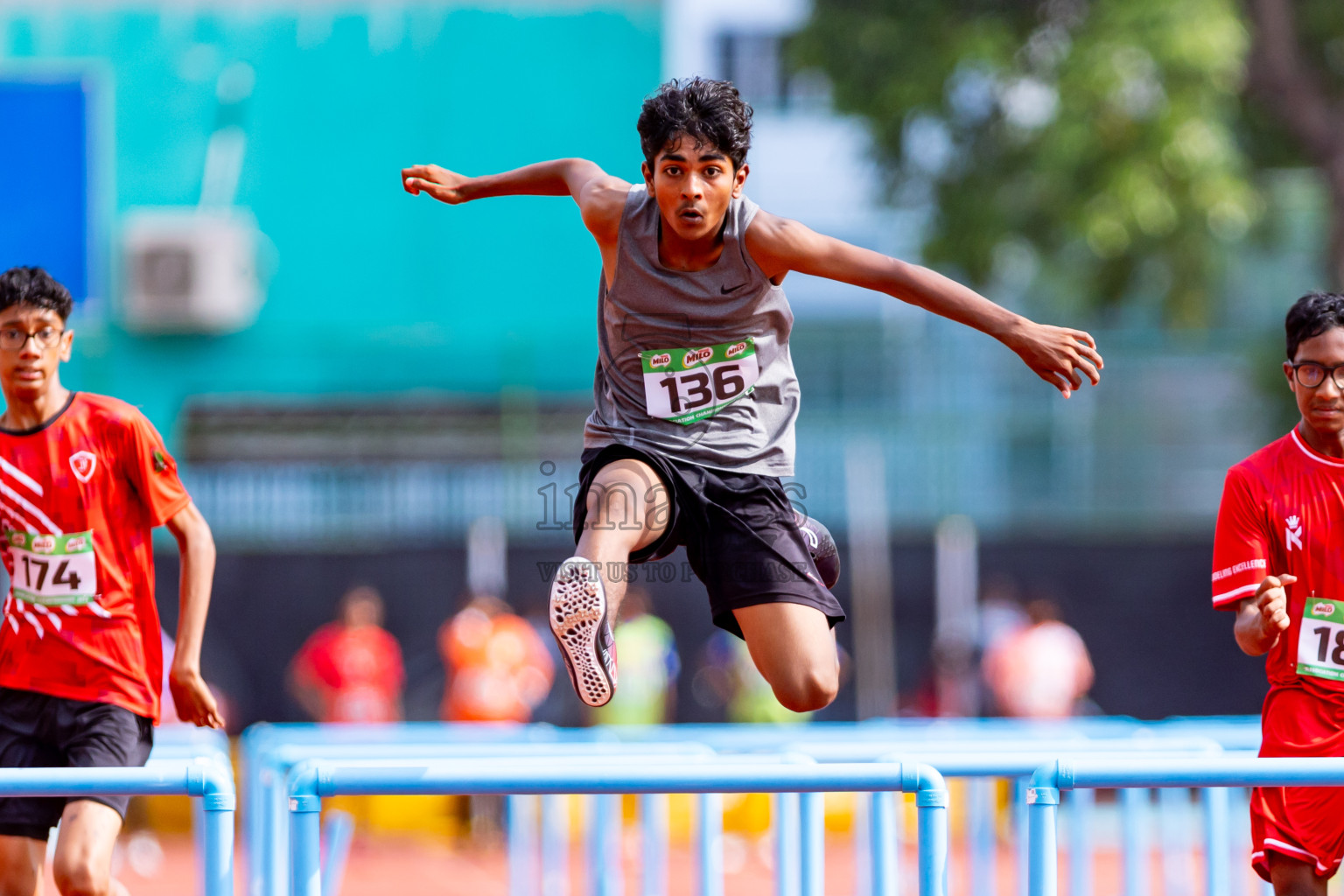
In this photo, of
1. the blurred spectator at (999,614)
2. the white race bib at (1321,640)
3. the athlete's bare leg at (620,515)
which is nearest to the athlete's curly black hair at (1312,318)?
the white race bib at (1321,640)

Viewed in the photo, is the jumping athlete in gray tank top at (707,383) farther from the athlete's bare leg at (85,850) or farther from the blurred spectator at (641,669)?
the blurred spectator at (641,669)

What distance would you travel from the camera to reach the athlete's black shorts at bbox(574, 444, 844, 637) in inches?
167

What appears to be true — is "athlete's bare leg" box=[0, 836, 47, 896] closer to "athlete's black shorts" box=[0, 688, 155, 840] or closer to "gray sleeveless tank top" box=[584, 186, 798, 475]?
"athlete's black shorts" box=[0, 688, 155, 840]

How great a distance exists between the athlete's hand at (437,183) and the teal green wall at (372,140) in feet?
37.9

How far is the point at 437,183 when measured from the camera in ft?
15.2

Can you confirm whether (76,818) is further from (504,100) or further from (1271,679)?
(504,100)

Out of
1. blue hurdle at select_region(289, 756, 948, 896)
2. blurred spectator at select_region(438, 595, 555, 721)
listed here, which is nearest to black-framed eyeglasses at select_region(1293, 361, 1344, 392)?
blue hurdle at select_region(289, 756, 948, 896)

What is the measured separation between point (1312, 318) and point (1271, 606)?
2.62 feet

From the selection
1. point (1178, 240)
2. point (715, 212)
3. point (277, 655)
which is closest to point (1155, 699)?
point (1178, 240)

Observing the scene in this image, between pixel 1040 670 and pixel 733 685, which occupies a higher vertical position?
pixel 1040 670

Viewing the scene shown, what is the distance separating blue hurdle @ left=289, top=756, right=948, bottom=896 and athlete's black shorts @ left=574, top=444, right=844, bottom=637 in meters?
0.89

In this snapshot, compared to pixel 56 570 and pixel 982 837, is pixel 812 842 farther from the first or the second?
pixel 982 837

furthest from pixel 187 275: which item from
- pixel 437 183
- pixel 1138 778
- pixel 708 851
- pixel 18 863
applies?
pixel 1138 778

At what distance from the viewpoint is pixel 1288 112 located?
1338 centimetres
